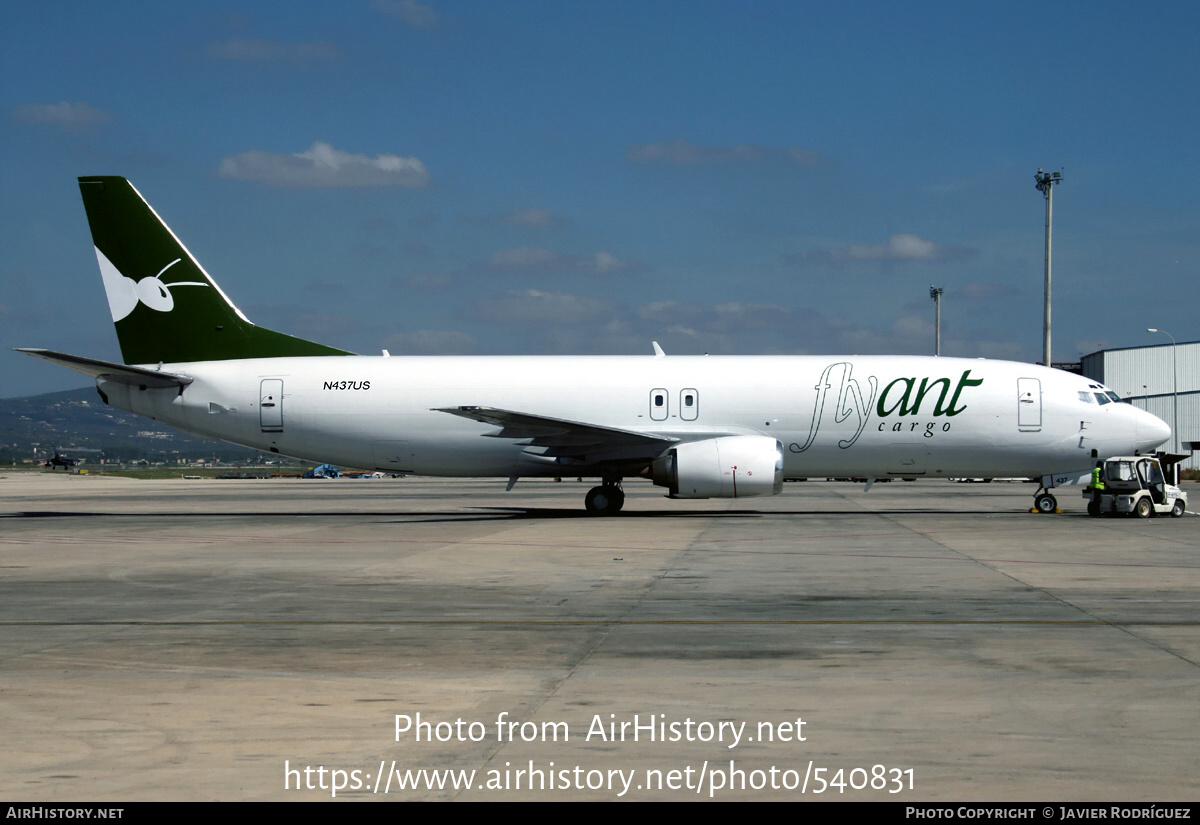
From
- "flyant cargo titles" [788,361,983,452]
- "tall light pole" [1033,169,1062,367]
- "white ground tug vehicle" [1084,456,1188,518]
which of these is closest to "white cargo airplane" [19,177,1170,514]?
"flyant cargo titles" [788,361,983,452]

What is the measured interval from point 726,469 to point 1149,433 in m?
11.1

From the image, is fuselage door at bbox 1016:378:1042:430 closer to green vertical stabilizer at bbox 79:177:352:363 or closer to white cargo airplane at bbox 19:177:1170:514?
white cargo airplane at bbox 19:177:1170:514

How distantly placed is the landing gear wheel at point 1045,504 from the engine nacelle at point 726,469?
743 cm

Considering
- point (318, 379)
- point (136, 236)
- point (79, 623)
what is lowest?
point (79, 623)

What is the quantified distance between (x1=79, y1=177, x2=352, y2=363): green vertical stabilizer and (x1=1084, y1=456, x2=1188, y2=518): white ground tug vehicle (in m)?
21.7

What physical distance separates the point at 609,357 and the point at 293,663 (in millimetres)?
21061

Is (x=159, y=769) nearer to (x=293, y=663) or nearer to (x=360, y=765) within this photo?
(x=360, y=765)

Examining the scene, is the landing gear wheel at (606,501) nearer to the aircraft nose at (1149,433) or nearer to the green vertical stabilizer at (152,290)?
the green vertical stabilizer at (152,290)

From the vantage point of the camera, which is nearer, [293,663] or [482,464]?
[293,663]

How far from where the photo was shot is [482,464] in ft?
95.0

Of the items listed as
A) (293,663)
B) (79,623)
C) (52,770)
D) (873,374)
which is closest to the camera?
(52,770)

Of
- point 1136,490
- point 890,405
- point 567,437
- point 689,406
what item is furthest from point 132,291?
point 1136,490

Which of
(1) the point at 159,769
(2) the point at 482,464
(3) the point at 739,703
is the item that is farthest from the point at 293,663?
(2) the point at 482,464

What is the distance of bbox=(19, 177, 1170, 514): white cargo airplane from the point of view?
91.8ft
